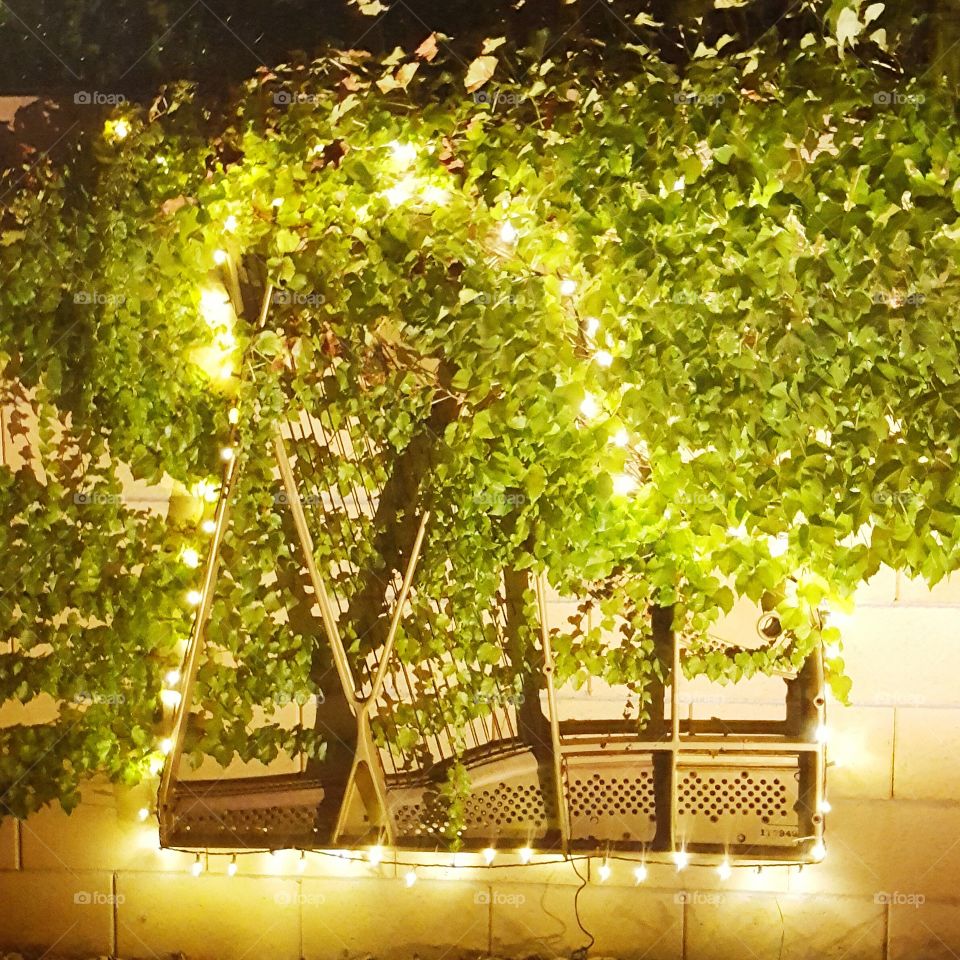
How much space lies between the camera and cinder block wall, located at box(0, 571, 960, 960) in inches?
109

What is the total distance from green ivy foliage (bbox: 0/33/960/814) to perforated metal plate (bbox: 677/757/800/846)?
32cm

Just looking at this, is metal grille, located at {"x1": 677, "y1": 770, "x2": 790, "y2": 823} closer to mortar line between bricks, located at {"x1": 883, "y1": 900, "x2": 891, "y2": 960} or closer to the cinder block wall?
the cinder block wall

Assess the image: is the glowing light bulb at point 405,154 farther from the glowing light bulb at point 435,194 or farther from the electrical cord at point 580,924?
the electrical cord at point 580,924

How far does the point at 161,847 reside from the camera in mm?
2766

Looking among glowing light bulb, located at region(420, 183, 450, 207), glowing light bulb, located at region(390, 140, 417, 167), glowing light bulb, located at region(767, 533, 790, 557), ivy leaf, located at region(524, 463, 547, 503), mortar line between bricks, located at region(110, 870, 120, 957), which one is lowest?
mortar line between bricks, located at region(110, 870, 120, 957)

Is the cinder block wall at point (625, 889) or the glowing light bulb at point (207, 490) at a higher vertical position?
the glowing light bulb at point (207, 490)

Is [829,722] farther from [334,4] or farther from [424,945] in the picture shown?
[334,4]

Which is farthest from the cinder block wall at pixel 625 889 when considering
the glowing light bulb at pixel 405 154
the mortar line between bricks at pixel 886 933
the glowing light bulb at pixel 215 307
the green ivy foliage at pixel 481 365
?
the glowing light bulb at pixel 405 154

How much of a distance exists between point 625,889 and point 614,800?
14.5 inches

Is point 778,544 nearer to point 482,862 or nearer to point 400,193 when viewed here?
point 482,862

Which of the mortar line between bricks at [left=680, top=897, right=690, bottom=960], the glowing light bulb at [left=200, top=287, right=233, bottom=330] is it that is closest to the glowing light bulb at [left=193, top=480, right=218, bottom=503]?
the glowing light bulb at [left=200, top=287, right=233, bottom=330]

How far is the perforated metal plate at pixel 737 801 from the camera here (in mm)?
2719

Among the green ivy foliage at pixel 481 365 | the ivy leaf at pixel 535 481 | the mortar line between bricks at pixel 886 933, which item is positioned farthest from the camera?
the mortar line between bricks at pixel 886 933

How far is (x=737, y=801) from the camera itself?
8.97ft
